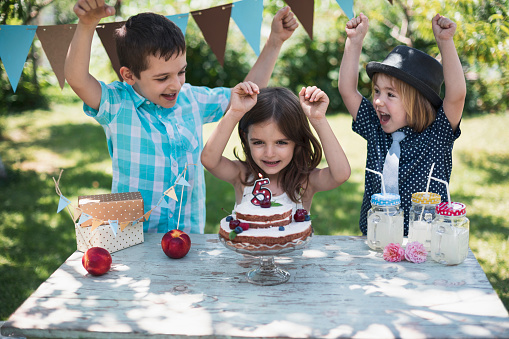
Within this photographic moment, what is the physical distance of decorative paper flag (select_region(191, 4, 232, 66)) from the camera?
11.1 feet

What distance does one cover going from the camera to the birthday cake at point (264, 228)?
207cm

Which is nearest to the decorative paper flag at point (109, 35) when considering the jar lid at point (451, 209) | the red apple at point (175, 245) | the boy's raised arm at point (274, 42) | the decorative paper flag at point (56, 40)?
the decorative paper flag at point (56, 40)

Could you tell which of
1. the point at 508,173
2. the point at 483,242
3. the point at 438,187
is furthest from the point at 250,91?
the point at 508,173

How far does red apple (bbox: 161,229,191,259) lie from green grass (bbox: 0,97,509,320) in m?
2.22

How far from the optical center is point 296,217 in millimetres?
2250

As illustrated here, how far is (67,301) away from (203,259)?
0.67m

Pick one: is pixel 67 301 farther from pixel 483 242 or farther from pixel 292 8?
pixel 483 242

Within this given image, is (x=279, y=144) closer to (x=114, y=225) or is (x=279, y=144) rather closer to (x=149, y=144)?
(x=149, y=144)

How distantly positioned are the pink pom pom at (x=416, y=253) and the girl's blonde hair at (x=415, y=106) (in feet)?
2.55

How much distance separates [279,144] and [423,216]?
2.75ft

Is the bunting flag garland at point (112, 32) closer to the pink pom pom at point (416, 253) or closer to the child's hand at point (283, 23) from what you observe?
the child's hand at point (283, 23)

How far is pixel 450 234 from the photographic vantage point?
229 cm

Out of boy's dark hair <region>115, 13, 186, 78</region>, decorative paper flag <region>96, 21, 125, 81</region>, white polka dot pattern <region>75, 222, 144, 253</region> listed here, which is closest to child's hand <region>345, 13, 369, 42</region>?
boy's dark hair <region>115, 13, 186, 78</region>

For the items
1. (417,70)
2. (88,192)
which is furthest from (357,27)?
(88,192)
